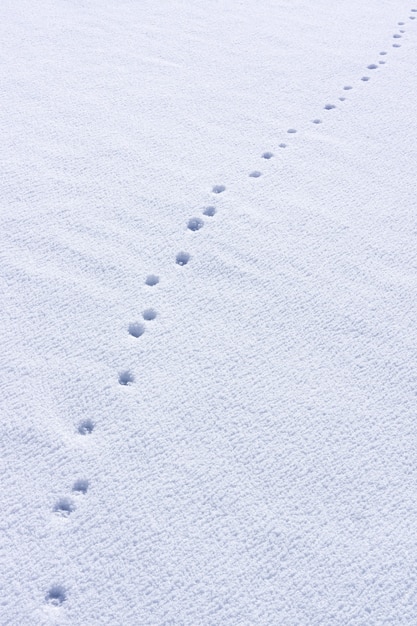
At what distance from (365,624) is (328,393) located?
0.64m

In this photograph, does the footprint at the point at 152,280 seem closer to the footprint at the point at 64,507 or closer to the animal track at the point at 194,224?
the animal track at the point at 194,224

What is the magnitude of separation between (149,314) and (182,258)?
32cm

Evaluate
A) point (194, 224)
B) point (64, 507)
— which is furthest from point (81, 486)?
point (194, 224)

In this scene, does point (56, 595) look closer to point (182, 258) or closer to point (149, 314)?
point (149, 314)

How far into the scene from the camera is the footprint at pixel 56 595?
4.37 feet

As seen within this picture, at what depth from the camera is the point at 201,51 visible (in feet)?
11.5

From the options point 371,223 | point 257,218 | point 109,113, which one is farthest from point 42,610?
point 109,113

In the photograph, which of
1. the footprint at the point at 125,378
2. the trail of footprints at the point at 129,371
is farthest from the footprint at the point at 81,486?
the footprint at the point at 125,378

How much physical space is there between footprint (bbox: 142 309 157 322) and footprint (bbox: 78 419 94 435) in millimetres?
448

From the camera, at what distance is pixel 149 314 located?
197cm

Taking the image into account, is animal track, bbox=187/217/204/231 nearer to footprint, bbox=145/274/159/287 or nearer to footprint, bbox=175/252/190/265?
footprint, bbox=175/252/190/265

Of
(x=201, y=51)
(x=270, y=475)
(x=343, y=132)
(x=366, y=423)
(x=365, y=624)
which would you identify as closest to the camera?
(x=365, y=624)

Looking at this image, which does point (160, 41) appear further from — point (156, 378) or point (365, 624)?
point (365, 624)

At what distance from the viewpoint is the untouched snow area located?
138cm
